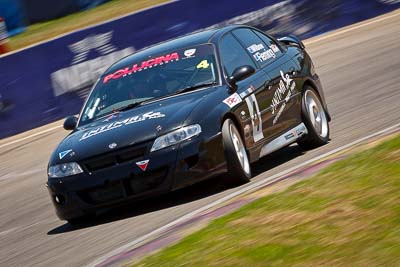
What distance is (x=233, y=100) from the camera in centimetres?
987

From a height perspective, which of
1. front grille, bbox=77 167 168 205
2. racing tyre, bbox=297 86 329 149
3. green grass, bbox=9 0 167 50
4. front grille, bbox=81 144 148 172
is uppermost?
front grille, bbox=81 144 148 172

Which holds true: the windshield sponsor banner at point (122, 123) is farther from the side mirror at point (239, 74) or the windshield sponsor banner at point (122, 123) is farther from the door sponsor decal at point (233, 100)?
the side mirror at point (239, 74)

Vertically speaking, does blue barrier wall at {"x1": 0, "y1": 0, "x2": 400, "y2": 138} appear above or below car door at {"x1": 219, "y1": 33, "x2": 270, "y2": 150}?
below

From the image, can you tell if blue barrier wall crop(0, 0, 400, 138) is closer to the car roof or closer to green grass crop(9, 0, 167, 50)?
green grass crop(9, 0, 167, 50)

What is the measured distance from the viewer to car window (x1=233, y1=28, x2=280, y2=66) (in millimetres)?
11008

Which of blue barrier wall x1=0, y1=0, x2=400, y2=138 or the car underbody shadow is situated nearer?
the car underbody shadow

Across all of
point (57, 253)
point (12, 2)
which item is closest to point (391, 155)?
point (57, 253)

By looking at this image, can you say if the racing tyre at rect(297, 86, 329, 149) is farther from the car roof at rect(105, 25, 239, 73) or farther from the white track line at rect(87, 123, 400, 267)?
the car roof at rect(105, 25, 239, 73)

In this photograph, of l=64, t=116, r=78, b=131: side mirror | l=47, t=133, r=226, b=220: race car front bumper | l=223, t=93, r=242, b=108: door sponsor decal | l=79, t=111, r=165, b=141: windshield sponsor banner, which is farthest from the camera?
l=64, t=116, r=78, b=131: side mirror

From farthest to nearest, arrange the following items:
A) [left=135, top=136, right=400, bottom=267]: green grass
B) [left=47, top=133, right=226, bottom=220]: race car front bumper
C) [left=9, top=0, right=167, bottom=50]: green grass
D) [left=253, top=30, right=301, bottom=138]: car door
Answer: [left=9, top=0, right=167, bottom=50]: green grass < [left=253, top=30, right=301, bottom=138]: car door < [left=47, top=133, right=226, bottom=220]: race car front bumper < [left=135, top=136, right=400, bottom=267]: green grass

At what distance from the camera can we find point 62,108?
18.6 meters

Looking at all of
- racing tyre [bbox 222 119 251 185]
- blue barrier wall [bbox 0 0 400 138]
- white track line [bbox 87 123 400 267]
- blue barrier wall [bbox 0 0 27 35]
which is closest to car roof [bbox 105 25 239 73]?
racing tyre [bbox 222 119 251 185]

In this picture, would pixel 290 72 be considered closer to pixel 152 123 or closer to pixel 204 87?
pixel 204 87

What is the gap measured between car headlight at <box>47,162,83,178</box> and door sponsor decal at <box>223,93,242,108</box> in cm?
144
